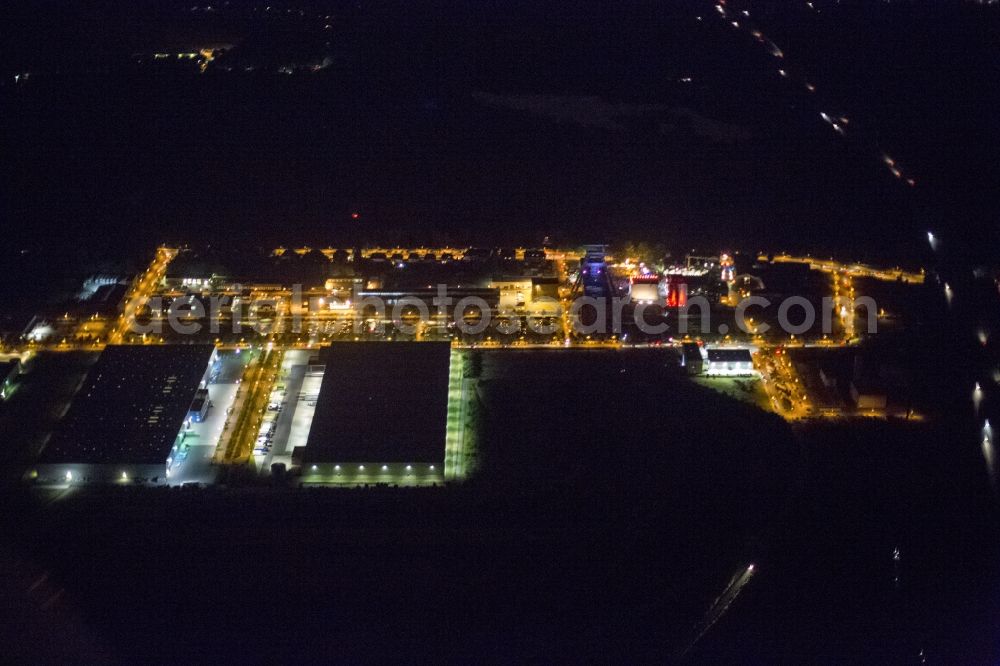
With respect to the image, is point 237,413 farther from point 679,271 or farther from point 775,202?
point 775,202

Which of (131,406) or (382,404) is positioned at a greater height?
(382,404)

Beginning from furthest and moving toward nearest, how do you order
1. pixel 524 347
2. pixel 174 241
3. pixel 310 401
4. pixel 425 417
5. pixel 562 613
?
pixel 174 241
pixel 524 347
pixel 310 401
pixel 425 417
pixel 562 613

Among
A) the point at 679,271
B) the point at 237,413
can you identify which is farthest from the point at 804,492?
the point at 237,413
